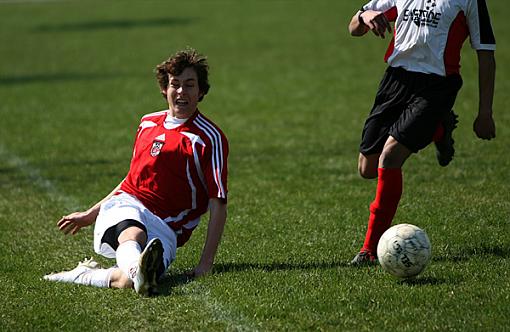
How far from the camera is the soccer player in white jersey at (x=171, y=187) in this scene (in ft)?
19.3

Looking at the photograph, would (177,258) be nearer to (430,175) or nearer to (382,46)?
(430,175)

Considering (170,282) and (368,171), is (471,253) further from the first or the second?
(170,282)

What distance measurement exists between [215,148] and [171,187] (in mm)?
392

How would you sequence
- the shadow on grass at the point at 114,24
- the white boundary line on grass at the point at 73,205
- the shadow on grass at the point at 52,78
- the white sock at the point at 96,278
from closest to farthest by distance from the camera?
the white boundary line on grass at the point at 73,205 < the white sock at the point at 96,278 < the shadow on grass at the point at 52,78 < the shadow on grass at the point at 114,24

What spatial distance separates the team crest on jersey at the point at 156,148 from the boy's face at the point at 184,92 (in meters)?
0.23

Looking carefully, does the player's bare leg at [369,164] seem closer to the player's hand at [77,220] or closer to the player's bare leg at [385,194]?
the player's bare leg at [385,194]

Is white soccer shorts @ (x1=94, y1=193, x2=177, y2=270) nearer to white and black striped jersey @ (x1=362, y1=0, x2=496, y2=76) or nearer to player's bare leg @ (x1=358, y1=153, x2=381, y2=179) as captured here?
player's bare leg @ (x1=358, y1=153, x2=381, y2=179)

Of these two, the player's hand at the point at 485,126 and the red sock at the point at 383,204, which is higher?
the player's hand at the point at 485,126

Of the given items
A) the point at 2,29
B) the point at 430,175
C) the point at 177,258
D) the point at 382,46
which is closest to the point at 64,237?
the point at 177,258

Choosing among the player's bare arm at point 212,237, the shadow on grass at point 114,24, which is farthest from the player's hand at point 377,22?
the shadow on grass at point 114,24

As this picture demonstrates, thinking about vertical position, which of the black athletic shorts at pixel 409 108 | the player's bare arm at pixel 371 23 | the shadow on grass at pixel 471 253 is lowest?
the shadow on grass at pixel 471 253

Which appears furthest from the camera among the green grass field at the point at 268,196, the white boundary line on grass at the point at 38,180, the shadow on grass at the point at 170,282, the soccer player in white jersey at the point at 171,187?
the white boundary line on grass at the point at 38,180

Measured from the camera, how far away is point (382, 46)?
65.2 feet

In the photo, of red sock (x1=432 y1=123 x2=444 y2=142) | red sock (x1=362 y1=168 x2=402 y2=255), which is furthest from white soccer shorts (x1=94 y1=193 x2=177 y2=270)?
red sock (x1=432 y1=123 x2=444 y2=142)
